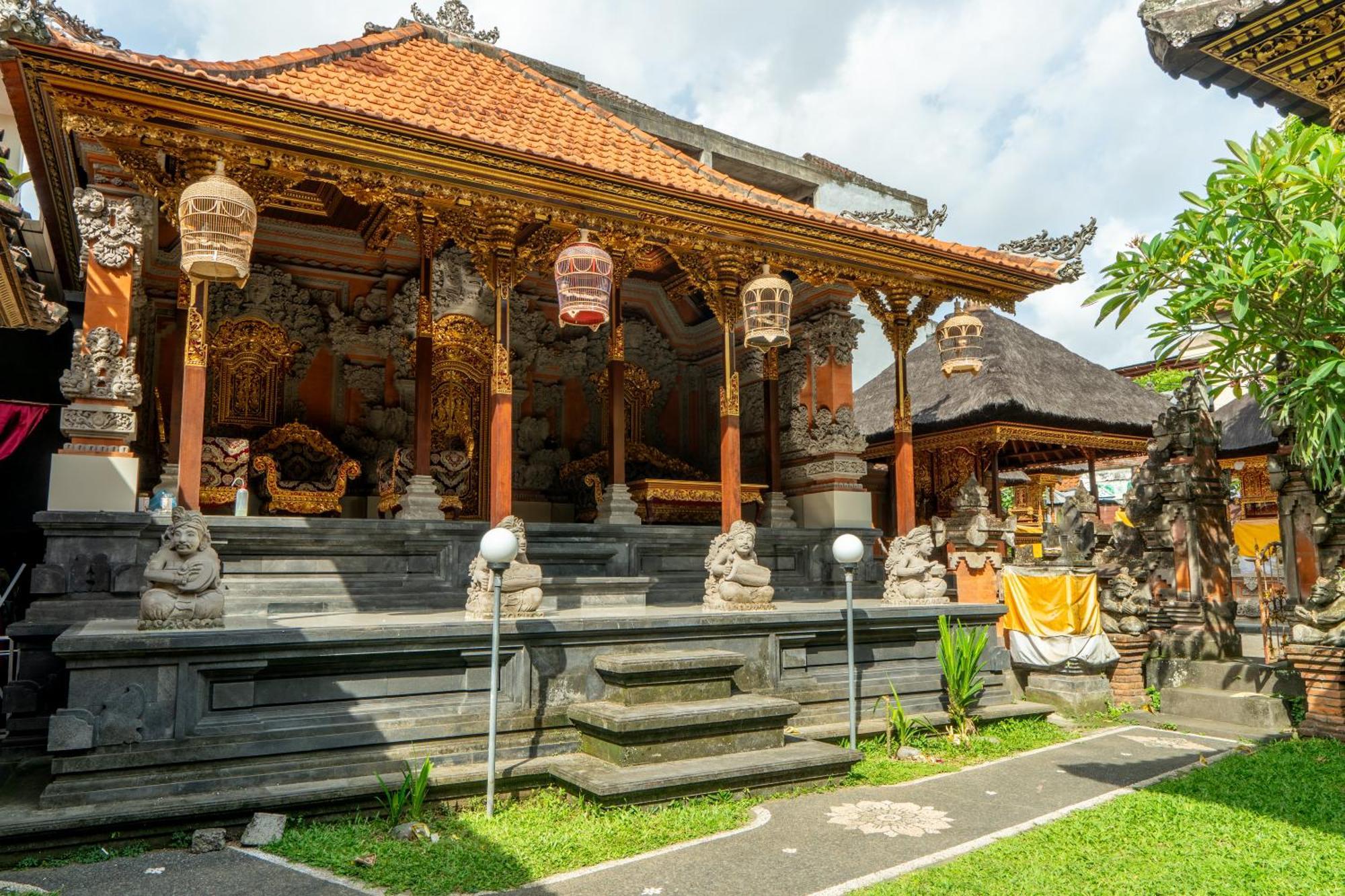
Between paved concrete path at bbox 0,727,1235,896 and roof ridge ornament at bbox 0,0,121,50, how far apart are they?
494cm

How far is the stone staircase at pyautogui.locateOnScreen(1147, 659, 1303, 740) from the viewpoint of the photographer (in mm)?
7953

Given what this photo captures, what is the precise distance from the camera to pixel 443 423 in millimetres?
11578

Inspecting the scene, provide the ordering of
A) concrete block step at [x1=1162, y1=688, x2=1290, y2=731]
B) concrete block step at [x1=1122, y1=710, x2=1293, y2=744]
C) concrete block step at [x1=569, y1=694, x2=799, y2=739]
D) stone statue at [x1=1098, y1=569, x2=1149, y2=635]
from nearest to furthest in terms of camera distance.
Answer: concrete block step at [x1=569, y1=694, x2=799, y2=739] < concrete block step at [x1=1122, y1=710, x2=1293, y2=744] < concrete block step at [x1=1162, y1=688, x2=1290, y2=731] < stone statue at [x1=1098, y1=569, x2=1149, y2=635]

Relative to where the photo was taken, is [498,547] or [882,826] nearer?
[882,826]

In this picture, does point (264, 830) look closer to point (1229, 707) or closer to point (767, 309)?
point (767, 309)

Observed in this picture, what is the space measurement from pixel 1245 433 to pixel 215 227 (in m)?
20.8

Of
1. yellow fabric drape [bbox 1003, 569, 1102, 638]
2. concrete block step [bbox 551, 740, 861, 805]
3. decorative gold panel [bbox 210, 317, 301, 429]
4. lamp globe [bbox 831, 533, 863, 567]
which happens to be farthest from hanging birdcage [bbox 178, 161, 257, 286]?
yellow fabric drape [bbox 1003, 569, 1102, 638]

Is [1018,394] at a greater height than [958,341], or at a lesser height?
greater

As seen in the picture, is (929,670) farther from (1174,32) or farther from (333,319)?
(333,319)

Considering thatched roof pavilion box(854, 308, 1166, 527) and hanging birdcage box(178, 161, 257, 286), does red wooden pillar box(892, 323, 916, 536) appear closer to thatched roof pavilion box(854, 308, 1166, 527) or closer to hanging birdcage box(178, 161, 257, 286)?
thatched roof pavilion box(854, 308, 1166, 527)

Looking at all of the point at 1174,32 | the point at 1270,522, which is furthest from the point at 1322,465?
the point at 1270,522

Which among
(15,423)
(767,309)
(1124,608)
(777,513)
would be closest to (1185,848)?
(1124,608)

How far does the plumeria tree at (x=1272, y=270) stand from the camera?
3576mm

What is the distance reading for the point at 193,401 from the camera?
21.9 ft
